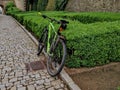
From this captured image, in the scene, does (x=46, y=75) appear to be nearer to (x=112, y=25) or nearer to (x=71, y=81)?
(x=71, y=81)

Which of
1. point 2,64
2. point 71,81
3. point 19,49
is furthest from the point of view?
point 19,49

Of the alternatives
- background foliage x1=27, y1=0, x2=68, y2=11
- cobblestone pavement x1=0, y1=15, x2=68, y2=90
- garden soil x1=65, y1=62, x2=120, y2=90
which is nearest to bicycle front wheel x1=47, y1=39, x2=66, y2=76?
cobblestone pavement x1=0, y1=15, x2=68, y2=90

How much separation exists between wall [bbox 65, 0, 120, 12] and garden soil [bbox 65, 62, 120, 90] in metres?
5.89

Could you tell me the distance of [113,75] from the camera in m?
3.96

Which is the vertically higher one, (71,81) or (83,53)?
(83,53)

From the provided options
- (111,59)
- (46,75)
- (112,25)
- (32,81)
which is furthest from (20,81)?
(112,25)

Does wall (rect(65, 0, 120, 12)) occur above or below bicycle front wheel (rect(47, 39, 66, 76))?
above

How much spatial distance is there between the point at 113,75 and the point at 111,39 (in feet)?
3.23

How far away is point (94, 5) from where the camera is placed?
11797mm

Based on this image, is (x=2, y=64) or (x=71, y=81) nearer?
(x=71, y=81)

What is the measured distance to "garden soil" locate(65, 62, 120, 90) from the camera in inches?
139

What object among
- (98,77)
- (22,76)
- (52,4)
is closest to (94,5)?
(52,4)

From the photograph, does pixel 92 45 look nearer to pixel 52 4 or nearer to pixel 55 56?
pixel 55 56

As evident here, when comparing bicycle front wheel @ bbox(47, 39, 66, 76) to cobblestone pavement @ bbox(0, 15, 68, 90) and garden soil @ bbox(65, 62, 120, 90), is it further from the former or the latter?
garden soil @ bbox(65, 62, 120, 90)
